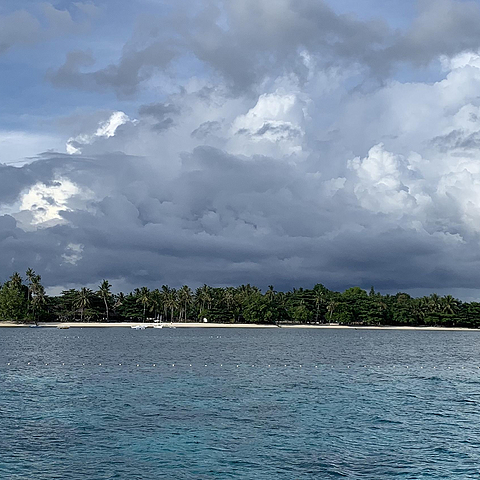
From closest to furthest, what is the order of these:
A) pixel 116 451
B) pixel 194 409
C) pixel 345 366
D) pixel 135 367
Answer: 1. pixel 116 451
2. pixel 194 409
3. pixel 135 367
4. pixel 345 366

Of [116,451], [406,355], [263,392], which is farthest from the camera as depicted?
[406,355]

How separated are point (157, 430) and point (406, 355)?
255 feet

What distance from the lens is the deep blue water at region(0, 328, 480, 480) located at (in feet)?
96.9

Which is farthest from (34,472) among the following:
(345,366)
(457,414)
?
(345,366)

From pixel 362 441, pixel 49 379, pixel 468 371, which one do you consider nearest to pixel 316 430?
pixel 362 441

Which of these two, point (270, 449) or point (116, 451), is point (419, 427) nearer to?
point (270, 449)

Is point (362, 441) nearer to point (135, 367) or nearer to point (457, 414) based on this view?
point (457, 414)

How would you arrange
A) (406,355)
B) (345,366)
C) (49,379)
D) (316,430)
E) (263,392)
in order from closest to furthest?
(316,430) < (263,392) < (49,379) < (345,366) < (406,355)

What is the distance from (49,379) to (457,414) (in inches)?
1651

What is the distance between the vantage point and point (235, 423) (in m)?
39.5

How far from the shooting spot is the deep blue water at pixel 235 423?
96.9ft

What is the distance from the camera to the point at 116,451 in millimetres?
32031

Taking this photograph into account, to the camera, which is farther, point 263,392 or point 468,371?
point 468,371

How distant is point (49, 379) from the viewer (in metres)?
62.1
